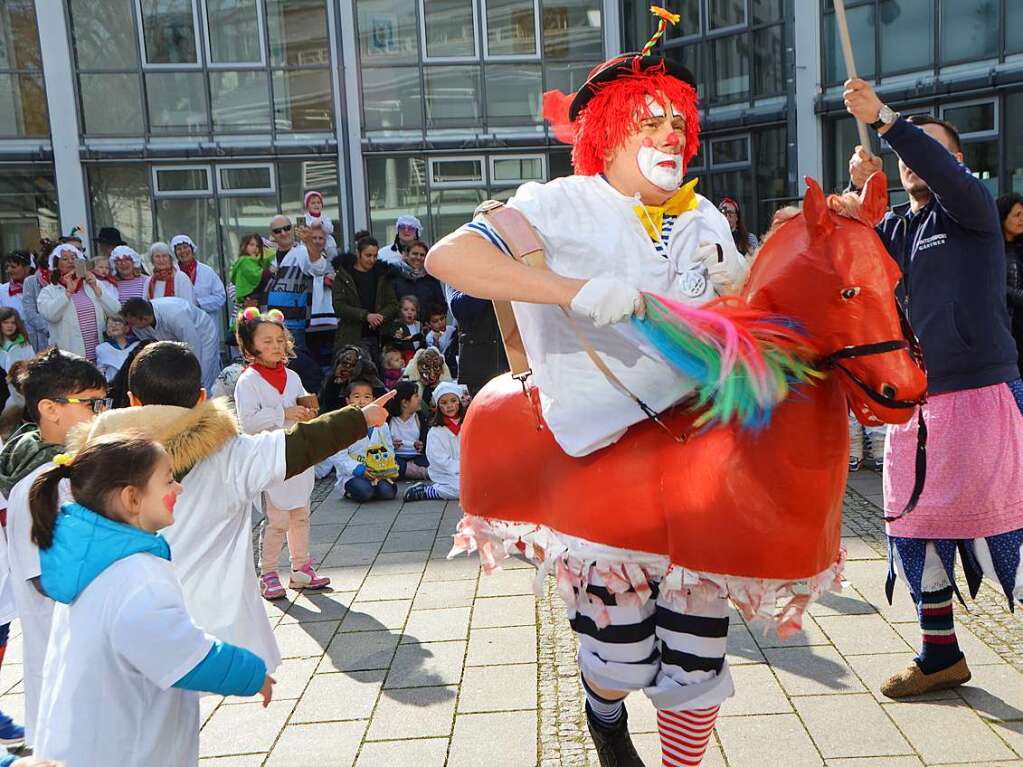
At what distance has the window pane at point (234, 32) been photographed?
1428cm

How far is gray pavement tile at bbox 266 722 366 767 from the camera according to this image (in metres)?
3.37

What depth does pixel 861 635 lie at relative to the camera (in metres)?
4.16

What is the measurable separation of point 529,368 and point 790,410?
773 mm

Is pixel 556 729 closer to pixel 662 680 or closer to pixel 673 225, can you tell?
pixel 662 680

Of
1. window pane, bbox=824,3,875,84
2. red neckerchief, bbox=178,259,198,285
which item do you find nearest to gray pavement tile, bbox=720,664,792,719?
red neckerchief, bbox=178,259,198,285

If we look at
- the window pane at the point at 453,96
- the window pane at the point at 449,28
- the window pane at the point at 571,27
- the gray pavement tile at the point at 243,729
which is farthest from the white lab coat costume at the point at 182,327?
the window pane at the point at 571,27

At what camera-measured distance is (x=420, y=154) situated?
47.8 ft

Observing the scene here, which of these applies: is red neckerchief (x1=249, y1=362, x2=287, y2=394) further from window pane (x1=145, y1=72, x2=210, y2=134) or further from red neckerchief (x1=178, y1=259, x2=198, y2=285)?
window pane (x1=145, y1=72, x2=210, y2=134)

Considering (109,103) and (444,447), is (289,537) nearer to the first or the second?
(444,447)

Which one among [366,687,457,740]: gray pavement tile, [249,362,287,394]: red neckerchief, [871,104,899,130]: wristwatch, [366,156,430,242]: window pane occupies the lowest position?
[366,687,457,740]: gray pavement tile

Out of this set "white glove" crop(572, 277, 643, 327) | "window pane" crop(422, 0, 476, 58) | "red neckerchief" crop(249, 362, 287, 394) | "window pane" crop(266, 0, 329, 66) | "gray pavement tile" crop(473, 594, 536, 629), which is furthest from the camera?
"window pane" crop(422, 0, 476, 58)

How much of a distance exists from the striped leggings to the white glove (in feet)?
2.48

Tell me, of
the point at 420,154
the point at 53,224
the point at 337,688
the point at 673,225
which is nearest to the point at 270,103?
the point at 420,154

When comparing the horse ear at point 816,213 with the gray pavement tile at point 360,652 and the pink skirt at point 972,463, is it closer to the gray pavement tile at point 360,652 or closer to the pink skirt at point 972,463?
the pink skirt at point 972,463
